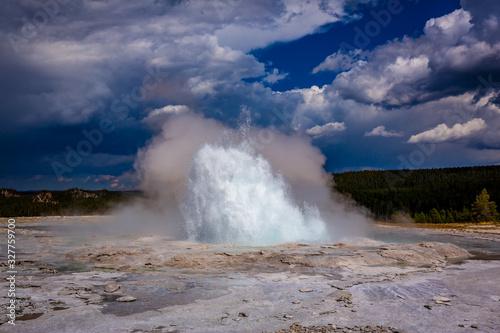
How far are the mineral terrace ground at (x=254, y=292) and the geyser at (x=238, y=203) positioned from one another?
5.51 metres

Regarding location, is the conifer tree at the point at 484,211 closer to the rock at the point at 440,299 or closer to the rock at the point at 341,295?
the rock at the point at 440,299

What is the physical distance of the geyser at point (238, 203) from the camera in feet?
76.0

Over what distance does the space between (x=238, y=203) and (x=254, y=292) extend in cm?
1359

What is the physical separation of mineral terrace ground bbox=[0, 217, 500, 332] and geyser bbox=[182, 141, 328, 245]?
5508 mm

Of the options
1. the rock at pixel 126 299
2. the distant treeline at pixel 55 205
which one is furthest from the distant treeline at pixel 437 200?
the distant treeline at pixel 55 205

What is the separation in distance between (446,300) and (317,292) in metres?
3.46

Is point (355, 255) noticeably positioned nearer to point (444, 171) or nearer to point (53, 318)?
point (53, 318)

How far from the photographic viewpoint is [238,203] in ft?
78.3

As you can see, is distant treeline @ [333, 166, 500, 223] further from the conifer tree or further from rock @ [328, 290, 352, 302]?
rock @ [328, 290, 352, 302]

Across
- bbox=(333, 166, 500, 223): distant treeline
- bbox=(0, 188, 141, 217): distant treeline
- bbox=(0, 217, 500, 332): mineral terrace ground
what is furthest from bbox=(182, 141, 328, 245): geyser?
bbox=(0, 188, 141, 217): distant treeline

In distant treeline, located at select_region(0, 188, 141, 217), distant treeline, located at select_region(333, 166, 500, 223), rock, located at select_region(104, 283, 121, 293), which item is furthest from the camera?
distant treeline, located at select_region(0, 188, 141, 217)

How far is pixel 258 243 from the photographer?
2219 centimetres

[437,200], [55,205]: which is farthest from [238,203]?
[55,205]

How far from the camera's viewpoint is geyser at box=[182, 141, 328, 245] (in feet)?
76.0
